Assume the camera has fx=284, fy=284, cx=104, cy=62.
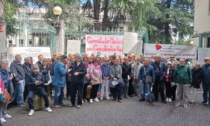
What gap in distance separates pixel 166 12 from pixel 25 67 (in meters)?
22.8

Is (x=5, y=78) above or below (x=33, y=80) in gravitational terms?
above

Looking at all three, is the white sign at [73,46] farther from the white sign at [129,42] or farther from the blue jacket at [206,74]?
the blue jacket at [206,74]

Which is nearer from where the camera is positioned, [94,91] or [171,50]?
[94,91]

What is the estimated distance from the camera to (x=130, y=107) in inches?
377

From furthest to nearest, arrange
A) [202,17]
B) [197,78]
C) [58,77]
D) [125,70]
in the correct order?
[202,17] → [125,70] → [197,78] → [58,77]

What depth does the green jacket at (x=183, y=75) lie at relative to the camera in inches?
392

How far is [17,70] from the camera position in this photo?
925 centimetres

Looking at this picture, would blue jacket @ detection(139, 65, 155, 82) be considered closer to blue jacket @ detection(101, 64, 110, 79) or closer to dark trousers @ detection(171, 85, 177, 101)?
dark trousers @ detection(171, 85, 177, 101)

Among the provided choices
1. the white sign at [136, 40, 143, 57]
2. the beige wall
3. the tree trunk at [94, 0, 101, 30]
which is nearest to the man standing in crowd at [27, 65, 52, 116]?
the white sign at [136, 40, 143, 57]

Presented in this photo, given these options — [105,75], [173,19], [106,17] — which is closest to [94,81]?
[105,75]

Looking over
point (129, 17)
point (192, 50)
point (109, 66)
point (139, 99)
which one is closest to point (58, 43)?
point (109, 66)

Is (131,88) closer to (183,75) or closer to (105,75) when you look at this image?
(105,75)

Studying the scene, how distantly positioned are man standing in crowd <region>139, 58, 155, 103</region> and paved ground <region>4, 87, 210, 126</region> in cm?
64

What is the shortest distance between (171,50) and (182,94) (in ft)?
11.3
